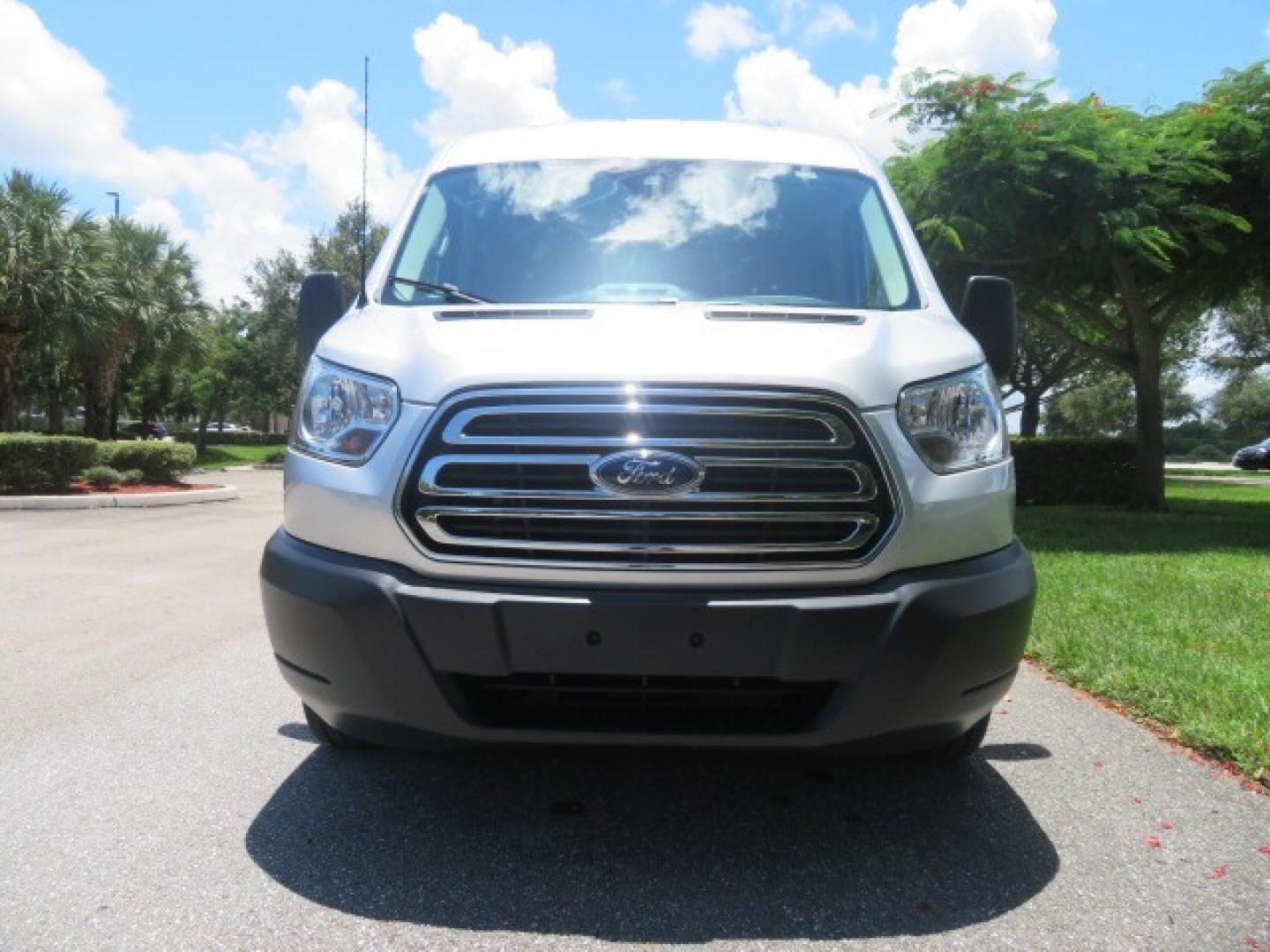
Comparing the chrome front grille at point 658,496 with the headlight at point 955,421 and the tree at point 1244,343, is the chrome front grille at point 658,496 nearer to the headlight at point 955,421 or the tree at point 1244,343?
the headlight at point 955,421

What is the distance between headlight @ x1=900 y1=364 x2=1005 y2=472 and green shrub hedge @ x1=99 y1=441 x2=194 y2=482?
709 inches

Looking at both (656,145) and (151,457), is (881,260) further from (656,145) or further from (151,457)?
(151,457)

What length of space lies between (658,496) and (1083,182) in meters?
10.7

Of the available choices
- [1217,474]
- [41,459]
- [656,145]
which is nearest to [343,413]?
[656,145]

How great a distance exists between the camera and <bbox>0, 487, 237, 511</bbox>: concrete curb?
15.8 metres

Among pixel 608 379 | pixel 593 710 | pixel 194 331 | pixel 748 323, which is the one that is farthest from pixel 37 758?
pixel 194 331

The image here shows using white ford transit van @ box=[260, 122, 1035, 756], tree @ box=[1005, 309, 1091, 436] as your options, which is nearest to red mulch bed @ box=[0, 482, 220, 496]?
white ford transit van @ box=[260, 122, 1035, 756]

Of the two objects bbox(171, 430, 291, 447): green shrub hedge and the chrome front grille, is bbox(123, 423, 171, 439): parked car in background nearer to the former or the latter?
bbox(171, 430, 291, 447): green shrub hedge

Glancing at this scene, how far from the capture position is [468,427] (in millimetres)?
2707

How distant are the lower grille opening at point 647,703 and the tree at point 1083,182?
1001 cm

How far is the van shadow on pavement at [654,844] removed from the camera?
2586 millimetres

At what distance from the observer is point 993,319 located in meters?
3.69

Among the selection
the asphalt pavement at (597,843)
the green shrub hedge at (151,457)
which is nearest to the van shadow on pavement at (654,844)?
the asphalt pavement at (597,843)

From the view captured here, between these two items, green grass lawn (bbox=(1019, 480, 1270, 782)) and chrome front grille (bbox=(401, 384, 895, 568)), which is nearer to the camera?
chrome front grille (bbox=(401, 384, 895, 568))
